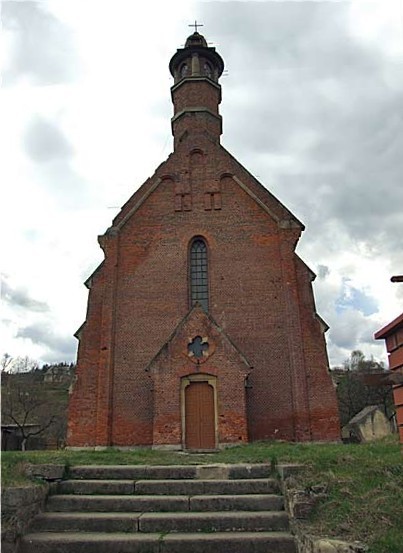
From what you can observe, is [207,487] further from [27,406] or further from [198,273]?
[27,406]

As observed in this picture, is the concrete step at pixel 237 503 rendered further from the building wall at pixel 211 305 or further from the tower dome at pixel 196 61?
the tower dome at pixel 196 61

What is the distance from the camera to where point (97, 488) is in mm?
7578

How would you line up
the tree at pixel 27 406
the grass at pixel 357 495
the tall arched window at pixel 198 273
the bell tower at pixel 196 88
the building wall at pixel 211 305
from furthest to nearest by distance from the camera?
the tree at pixel 27 406, the bell tower at pixel 196 88, the tall arched window at pixel 198 273, the building wall at pixel 211 305, the grass at pixel 357 495

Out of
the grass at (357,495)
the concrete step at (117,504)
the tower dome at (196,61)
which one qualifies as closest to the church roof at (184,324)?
the grass at (357,495)

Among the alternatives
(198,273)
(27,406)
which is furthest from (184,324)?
(27,406)

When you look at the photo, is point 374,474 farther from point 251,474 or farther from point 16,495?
point 16,495

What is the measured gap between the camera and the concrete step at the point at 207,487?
24.5ft

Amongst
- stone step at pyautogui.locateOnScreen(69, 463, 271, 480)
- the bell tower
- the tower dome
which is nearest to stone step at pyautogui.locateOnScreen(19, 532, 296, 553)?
stone step at pyautogui.locateOnScreen(69, 463, 271, 480)

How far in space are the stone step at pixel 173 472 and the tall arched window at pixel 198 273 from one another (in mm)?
12196

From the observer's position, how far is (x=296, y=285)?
19.9 meters

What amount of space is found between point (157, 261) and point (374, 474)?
50.3ft

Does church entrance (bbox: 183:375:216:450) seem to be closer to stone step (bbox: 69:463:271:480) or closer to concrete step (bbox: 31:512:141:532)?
stone step (bbox: 69:463:271:480)

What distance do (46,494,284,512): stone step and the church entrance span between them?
10808 millimetres

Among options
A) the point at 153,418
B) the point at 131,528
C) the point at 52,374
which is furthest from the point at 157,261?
the point at 52,374
